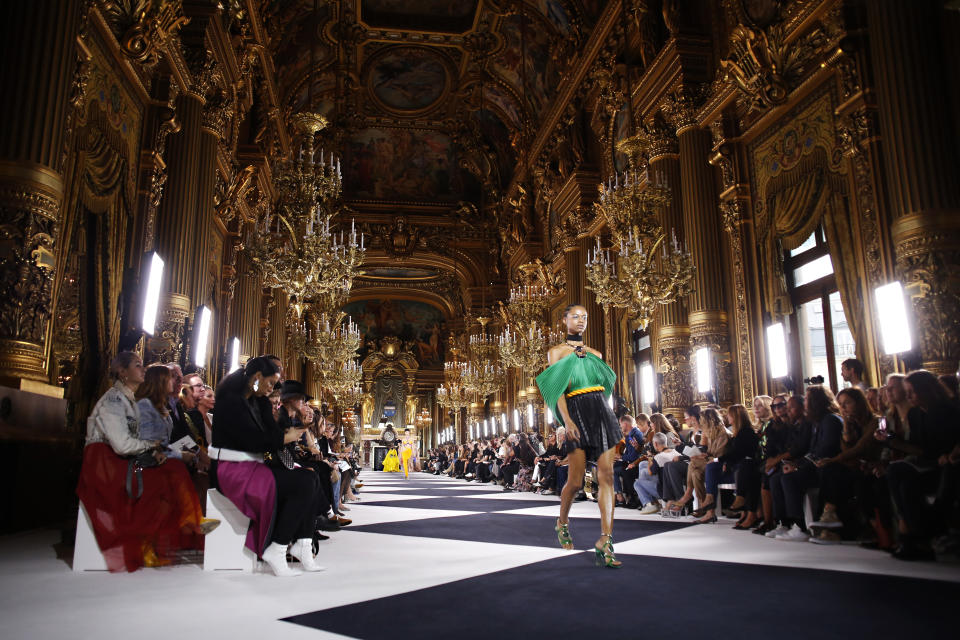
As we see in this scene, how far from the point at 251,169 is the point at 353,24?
581cm

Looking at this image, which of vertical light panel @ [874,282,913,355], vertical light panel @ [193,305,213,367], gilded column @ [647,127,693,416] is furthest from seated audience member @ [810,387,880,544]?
vertical light panel @ [193,305,213,367]

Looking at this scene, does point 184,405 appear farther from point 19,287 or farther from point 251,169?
point 251,169

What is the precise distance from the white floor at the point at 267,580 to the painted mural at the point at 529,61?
548 inches

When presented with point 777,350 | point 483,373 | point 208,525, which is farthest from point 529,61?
point 208,525

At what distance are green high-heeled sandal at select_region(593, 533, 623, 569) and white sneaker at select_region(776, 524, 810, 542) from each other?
1.88 meters

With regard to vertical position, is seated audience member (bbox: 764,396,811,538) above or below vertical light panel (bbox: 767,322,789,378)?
below

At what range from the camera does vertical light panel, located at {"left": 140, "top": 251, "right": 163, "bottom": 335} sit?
699cm

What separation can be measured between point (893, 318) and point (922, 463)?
2904 millimetres

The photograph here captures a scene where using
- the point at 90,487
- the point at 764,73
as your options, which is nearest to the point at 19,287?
the point at 90,487

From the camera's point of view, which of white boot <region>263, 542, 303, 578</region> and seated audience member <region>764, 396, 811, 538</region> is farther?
seated audience member <region>764, 396, 811, 538</region>

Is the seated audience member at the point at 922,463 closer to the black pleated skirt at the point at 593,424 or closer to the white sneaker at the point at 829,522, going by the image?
the white sneaker at the point at 829,522

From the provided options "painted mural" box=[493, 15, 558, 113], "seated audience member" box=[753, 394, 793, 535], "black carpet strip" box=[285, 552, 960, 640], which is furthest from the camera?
"painted mural" box=[493, 15, 558, 113]

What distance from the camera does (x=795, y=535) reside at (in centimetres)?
464

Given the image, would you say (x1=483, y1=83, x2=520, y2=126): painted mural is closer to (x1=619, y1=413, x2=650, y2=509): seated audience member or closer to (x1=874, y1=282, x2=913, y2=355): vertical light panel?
(x1=619, y1=413, x2=650, y2=509): seated audience member
